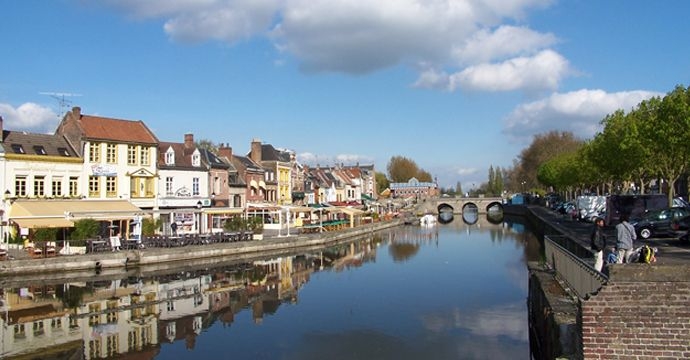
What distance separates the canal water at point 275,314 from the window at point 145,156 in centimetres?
1354

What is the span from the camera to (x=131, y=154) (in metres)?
45.2

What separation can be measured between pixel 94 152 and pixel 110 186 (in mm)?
2599

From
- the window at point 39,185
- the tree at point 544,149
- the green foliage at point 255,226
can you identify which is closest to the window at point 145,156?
the window at point 39,185

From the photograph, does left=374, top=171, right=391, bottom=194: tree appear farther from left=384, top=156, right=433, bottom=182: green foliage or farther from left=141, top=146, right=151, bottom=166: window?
left=141, top=146, right=151, bottom=166: window

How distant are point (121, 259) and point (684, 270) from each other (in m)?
30.8

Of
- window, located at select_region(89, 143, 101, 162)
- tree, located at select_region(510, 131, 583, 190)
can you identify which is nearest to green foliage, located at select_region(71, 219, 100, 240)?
window, located at select_region(89, 143, 101, 162)

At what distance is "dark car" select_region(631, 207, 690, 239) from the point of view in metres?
32.7

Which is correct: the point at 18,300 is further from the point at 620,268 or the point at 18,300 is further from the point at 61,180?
the point at 620,268

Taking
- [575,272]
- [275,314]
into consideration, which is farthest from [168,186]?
[575,272]

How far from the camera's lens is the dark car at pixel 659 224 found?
107ft

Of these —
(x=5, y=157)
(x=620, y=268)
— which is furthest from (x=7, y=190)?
(x=620, y=268)

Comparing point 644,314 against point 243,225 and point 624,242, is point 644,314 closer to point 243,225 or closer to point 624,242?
point 624,242

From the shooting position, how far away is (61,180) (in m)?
40.2

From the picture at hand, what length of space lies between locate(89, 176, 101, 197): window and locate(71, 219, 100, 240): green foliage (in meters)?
5.86
